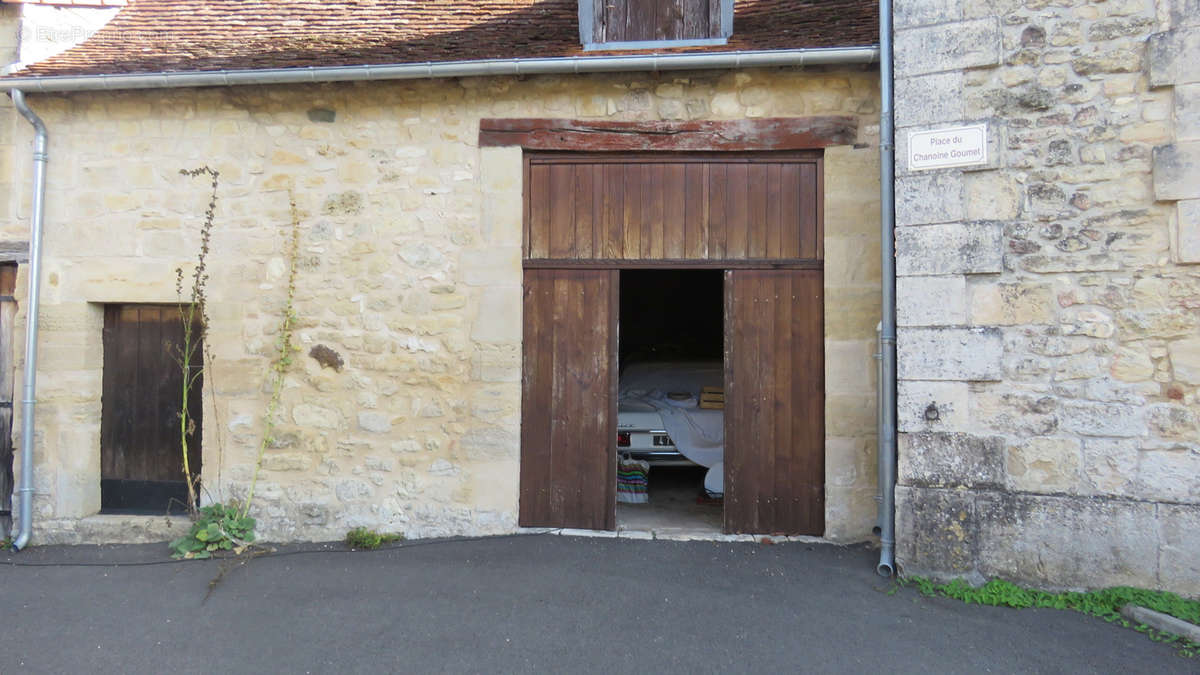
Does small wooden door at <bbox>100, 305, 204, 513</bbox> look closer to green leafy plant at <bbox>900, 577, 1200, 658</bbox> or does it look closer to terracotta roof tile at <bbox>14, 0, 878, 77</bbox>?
terracotta roof tile at <bbox>14, 0, 878, 77</bbox>

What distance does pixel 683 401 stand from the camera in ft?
19.7

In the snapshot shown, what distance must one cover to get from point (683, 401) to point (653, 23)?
10.0 ft

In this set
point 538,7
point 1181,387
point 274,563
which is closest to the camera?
point 1181,387

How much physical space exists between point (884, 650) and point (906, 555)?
2.74 feet

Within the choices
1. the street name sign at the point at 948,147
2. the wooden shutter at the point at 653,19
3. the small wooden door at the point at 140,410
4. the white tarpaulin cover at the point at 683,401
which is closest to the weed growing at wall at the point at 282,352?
the small wooden door at the point at 140,410

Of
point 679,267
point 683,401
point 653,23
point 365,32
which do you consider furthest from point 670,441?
point 365,32

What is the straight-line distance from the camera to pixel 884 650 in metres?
3.03

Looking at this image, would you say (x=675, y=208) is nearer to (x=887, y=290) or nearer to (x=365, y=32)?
(x=887, y=290)

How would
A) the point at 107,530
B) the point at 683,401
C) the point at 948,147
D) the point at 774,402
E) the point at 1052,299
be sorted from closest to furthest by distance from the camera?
the point at 1052,299, the point at 948,147, the point at 774,402, the point at 107,530, the point at 683,401

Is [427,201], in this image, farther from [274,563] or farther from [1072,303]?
[1072,303]

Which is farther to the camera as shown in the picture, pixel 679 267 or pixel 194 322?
pixel 194 322

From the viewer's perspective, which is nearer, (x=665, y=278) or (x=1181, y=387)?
(x=1181, y=387)

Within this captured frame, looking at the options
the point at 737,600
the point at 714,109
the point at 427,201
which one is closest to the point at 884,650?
the point at 737,600

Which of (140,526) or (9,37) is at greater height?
(9,37)
